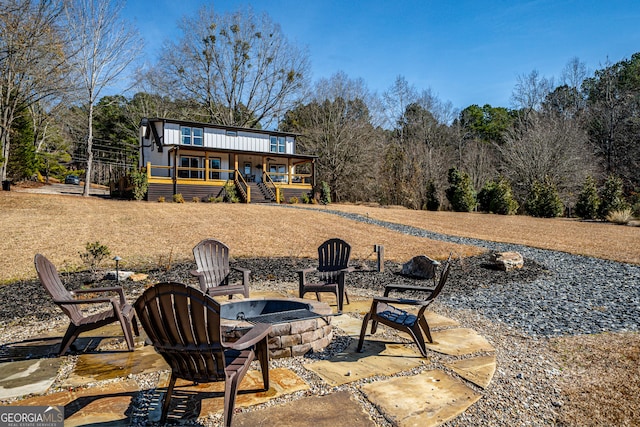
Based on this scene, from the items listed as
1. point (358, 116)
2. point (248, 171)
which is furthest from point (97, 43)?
point (358, 116)

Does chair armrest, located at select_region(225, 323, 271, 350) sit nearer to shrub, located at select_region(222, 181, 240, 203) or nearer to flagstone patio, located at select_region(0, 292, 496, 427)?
flagstone patio, located at select_region(0, 292, 496, 427)

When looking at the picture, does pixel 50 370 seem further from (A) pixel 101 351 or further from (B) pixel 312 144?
(B) pixel 312 144

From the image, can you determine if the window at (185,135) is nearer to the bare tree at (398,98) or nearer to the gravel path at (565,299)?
the bare tree at (398,98)

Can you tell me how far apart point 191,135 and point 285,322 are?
24.6m

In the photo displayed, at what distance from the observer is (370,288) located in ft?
22.7

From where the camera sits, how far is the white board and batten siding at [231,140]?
25.1m

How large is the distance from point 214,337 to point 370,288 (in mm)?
4865

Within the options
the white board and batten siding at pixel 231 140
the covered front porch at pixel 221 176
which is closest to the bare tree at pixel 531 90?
the covered front porch at pixel 221 176

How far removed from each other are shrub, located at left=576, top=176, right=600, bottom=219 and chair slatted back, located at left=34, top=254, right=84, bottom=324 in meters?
25.0

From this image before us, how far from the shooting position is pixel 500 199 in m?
23.2

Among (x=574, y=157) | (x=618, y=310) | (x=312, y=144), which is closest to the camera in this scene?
(x=618, y=310)

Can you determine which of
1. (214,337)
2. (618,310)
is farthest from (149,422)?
(618,310)

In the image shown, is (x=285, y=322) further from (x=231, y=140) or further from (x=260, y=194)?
(x=231, y=140)

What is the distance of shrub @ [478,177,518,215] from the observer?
2306 cm
